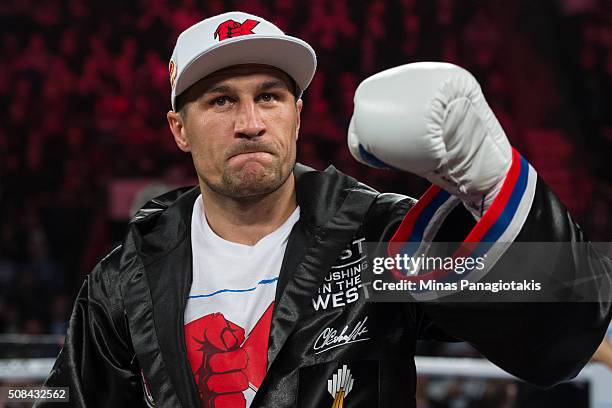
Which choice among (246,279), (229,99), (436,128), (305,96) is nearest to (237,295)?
(246,279)

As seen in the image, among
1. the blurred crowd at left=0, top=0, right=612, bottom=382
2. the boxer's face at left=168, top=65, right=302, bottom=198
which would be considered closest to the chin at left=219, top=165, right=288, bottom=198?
the boxer's face at left=168, top=65, right=302, bottom=198

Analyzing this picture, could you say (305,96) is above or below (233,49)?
above

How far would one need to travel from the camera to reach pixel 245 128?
1289 mm

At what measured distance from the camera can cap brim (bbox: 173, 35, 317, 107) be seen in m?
1.29

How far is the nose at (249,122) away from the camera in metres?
1.29

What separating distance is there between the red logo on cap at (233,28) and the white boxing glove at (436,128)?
0.46 meters

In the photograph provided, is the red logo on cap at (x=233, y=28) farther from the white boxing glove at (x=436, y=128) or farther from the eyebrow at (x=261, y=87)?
the white boxing glove at (x=436, y=128)

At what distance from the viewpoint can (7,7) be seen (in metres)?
5.93

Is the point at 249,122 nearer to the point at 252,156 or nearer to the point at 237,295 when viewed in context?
the point at 252,156

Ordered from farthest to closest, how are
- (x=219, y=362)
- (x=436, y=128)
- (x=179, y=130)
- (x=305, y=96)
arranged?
(x=305, y=96)
(x=179, y=130)
(x=219, y=362)
(x=436, y=128)

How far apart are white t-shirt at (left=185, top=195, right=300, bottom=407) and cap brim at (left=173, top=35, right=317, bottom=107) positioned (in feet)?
0.80

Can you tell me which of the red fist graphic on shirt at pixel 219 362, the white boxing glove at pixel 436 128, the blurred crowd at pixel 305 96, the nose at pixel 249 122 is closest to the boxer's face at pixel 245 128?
the nose at pixel 249 122

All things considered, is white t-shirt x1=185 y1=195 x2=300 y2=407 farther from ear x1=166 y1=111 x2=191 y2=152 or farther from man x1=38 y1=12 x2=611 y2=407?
ear x1=166 y1=111 x2=191 y2=152

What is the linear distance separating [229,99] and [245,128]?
0.25ft
